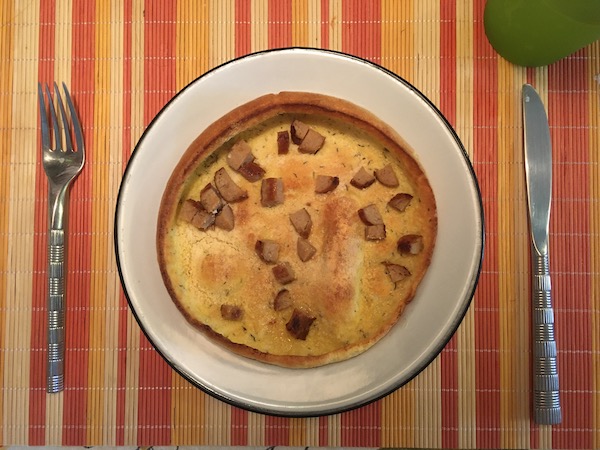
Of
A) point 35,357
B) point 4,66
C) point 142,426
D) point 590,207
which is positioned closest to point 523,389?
point 590,207

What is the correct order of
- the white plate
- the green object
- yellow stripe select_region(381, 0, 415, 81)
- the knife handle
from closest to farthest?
the green object, the white plate, the knife handle, yellow stripe select_region(381, 0, 415, 81)

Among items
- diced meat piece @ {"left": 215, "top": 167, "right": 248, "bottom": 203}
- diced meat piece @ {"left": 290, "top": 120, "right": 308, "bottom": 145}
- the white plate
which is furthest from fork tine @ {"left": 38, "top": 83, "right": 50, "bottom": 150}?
diced meat piece @ {"left": 290, "top": 120, "right": 308, "bottom": 145}

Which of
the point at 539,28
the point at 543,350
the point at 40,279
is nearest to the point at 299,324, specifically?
the point at 543,350

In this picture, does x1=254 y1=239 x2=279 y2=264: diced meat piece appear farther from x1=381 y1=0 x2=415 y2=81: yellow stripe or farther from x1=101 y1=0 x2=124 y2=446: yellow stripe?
x1=381 y1=0 x2=415 y2=81: yellow stripe

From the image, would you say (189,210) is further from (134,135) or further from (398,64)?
(398,64)

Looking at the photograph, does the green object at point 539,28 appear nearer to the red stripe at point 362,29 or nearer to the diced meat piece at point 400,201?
the red stripe at point 362,29

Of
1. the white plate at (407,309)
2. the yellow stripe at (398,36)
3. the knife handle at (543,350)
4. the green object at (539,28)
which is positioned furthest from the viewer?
the yellow stripe at (398,36)

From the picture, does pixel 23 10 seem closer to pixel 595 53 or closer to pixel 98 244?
pixel 98 244

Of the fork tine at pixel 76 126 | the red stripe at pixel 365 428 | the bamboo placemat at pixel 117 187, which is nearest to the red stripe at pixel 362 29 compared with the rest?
the bamboo placemat at pixel 117 187
